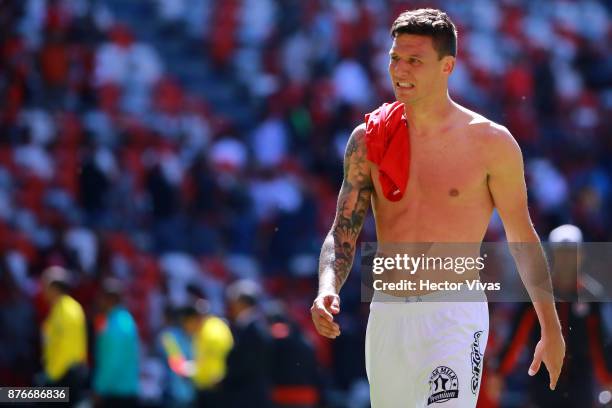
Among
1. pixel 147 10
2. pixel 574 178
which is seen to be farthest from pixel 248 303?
pixel 147 10

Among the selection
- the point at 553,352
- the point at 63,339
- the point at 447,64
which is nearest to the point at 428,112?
the point at 447,64

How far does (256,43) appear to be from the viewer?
19.7 m

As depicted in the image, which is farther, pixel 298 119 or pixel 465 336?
pixel 298 119

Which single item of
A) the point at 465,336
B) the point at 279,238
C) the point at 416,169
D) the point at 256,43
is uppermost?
the point at 256,43

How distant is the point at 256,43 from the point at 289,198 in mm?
3965

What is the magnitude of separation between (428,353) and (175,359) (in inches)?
309

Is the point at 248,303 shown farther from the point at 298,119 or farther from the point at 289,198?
the point at 298,119

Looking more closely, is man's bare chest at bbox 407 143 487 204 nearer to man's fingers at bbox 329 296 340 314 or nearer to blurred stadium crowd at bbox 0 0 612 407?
man's fingers at bbox 329 296 340 314

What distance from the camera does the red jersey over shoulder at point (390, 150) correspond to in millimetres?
6070

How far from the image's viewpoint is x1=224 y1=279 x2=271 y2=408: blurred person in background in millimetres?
11758

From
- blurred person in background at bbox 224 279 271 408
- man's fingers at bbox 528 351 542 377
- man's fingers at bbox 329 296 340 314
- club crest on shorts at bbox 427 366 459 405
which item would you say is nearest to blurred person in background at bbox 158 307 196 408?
blurred person in background at bbox 224 279 271 408

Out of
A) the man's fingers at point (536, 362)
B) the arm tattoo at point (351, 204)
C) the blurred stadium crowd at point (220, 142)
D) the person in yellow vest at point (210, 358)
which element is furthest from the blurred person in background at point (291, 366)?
the arm tattoo at point (351, 204)

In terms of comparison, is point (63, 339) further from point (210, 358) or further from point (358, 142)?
point (358, 142)

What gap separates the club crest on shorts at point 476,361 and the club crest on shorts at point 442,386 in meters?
0.13
